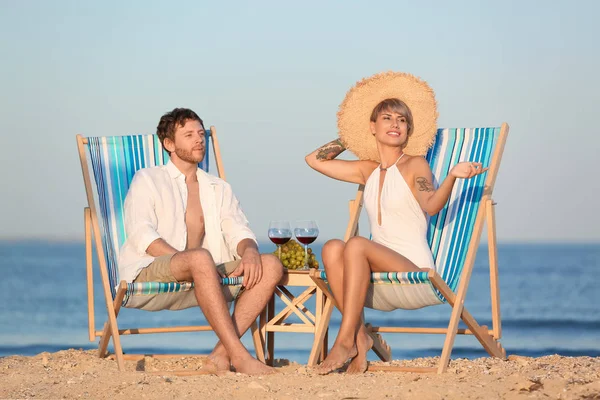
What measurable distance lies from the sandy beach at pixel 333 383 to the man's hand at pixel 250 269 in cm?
47

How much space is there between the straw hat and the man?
0.73 meters

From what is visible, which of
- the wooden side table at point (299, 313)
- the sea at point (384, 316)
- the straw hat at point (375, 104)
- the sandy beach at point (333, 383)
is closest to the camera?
the sandy beach at point (333, 383)

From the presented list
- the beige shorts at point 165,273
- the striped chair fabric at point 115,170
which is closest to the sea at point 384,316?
the striped chair fabric at point 115,170

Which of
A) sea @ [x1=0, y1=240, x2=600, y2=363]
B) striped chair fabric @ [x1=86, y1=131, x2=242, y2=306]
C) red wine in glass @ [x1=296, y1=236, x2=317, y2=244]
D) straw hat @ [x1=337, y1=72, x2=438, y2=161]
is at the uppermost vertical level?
straw hat @ [x1=337, y1=72, x2=438, y2=161]

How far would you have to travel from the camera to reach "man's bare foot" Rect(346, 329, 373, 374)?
4320 millimetres

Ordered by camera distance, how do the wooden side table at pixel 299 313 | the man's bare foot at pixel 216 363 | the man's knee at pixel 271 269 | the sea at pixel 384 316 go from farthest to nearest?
1. the sea at pixel 384 316
2. the wooden side table at pixel 299 313
3. the man's knee at pixel 271 269
4. the man's bare foot at pixel 216 363

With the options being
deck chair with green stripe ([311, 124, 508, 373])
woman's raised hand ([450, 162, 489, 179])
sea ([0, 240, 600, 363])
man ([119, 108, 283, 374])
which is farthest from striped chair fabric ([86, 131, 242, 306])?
sea ([0, 240, 600, 363])

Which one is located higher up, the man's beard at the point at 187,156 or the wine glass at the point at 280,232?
the man's beard at the point at 187,156

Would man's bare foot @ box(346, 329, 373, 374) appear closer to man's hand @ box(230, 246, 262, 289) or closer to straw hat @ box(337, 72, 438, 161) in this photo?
man's hand @ box(230, 246, 262, 289)

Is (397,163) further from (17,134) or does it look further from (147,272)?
(17,134)

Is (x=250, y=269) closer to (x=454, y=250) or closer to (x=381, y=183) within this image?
(x=381, y=183)

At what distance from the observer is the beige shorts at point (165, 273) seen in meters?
4.42

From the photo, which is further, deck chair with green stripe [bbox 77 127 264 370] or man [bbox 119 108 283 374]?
deck chair with green stripe [bbox 77 127 264 370]

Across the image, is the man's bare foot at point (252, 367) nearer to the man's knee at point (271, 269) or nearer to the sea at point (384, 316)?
the man's knee at point (271, 269)
